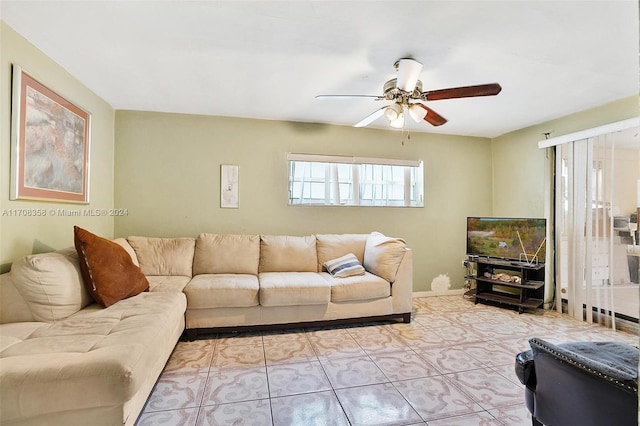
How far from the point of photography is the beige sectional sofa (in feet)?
4.12

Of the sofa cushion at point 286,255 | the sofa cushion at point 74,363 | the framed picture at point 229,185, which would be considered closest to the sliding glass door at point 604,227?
the sofa cushion at point 286,255

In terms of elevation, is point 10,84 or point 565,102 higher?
point 565,102

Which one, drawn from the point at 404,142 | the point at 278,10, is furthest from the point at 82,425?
the point at 404,142

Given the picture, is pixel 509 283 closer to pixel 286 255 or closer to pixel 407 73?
pixel 286 255

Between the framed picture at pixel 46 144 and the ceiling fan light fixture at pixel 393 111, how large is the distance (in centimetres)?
266

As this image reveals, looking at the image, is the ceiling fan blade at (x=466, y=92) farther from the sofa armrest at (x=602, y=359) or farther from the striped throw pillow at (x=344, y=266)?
the striped throw pillow at (x=344, y=266)

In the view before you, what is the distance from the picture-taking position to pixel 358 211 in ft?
13.0

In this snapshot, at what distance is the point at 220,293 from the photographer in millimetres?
2572

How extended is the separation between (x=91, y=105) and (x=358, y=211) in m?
3.24

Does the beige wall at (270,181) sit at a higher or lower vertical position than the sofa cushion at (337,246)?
higher

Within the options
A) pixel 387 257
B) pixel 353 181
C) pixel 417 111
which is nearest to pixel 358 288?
pixel 387 257

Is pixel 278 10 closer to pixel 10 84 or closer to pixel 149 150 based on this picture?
pixel 10 84

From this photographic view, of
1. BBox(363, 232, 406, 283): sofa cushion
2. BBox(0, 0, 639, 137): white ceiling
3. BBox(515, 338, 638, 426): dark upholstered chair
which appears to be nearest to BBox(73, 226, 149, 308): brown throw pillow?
BBox(0, 0, 639, 137): white ceiling

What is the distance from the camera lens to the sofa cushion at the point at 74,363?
1.21 meters
